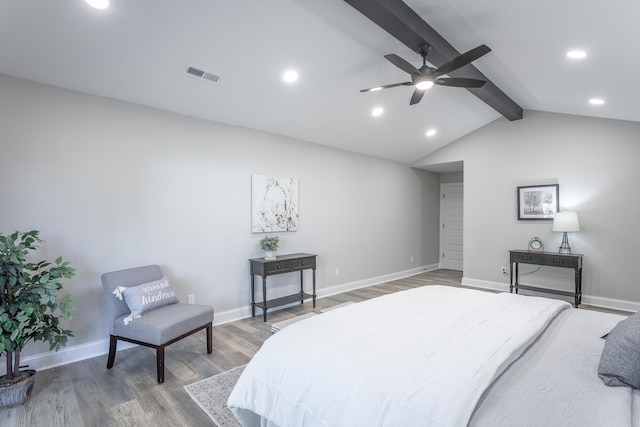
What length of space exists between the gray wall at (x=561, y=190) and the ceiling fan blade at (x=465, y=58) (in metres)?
3.48

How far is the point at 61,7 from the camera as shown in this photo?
215 centimetres

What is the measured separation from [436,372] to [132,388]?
2436 mm

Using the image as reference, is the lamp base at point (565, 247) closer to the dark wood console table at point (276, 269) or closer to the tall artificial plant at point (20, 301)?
the dark wood console table at point (276, 269)

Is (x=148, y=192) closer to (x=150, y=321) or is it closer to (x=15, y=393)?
(x=150, y=321)

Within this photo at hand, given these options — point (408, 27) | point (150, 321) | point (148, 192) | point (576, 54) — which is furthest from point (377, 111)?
point (150, 321)

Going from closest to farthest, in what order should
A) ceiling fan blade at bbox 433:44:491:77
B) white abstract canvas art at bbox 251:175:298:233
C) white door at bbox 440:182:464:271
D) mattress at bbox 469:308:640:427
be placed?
mattress at bbox 469:308:640:427 → ceiling fan blade at bbox 433:44:491:77 → white abstract canvas art at bbox 251:175:298:233 → white door at bbox 440:182:464:271

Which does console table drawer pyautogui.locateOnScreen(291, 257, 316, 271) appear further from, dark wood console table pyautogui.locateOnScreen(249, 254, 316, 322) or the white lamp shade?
the white lamp shade

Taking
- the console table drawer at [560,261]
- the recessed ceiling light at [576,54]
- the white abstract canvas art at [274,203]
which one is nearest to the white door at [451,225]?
the console table drawer at [560,261]

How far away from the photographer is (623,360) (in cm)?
129

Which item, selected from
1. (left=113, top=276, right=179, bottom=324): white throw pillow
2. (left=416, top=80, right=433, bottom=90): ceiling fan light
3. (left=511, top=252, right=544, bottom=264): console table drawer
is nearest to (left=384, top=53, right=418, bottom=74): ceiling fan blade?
(left=416, top=80, right=433, bottom=90): ceiling fan light

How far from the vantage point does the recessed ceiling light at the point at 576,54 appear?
112 inches

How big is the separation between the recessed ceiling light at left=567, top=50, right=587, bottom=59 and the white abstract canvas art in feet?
11.3

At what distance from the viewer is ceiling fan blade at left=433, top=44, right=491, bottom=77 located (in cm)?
243

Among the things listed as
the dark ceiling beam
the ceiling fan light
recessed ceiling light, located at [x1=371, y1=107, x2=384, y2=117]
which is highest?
the dark ceiling beam
